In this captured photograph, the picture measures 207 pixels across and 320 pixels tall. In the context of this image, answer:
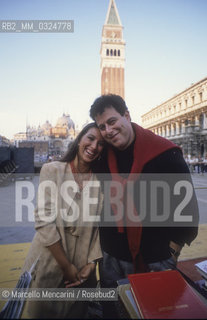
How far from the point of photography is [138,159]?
1.48m

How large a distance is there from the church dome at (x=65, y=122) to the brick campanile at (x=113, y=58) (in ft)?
151

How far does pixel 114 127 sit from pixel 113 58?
180 feet

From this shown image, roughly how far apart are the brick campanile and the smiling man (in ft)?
161

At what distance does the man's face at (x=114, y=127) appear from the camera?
1.53 m

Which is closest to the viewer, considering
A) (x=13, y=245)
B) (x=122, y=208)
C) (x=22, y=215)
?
(x=122, y=208)

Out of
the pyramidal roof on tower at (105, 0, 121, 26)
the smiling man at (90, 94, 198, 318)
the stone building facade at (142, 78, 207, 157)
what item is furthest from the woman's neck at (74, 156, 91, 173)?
the pyramidal roof on tower at (105, 0, 121, 26)

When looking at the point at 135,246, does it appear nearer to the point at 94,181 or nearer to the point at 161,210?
the point at 161,210

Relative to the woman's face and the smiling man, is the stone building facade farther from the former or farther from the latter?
the woman's face

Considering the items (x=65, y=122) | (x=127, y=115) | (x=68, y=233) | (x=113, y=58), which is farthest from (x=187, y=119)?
(x=65, y=122)

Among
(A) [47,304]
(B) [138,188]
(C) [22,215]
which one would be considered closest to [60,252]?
(A) [47,304]

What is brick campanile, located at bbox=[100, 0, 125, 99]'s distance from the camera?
4916cm

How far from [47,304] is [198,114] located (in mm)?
31646

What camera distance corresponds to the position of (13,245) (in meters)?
3.34

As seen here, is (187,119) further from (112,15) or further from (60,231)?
(112,15)
